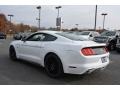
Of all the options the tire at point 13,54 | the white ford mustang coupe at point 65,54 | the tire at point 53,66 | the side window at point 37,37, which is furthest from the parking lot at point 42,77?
the tire at point 13,54

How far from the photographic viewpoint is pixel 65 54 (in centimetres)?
591

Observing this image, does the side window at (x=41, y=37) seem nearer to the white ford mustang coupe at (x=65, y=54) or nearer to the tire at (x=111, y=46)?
the white ford mustang coupe at (x=65, y=54)

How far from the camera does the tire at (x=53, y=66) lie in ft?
19.9

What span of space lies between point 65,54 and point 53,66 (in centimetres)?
66

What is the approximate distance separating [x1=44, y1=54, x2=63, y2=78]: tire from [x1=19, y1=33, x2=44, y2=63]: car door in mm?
495

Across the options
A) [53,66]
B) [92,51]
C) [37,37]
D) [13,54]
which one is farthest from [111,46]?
[53,66]

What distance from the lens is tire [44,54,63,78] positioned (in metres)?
6.05

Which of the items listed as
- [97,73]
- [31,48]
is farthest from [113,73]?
[31,48]

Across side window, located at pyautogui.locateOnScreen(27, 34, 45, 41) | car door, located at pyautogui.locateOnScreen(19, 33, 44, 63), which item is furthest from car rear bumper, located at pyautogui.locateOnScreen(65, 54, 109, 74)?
side window, located at pyautogui.locateOnScreen(27, 34, 45, 41)

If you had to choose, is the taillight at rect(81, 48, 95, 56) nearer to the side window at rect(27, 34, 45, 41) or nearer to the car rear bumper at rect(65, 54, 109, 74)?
the car rear bumper at rect(65, 54, 109, 74)

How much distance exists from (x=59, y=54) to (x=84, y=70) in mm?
896
